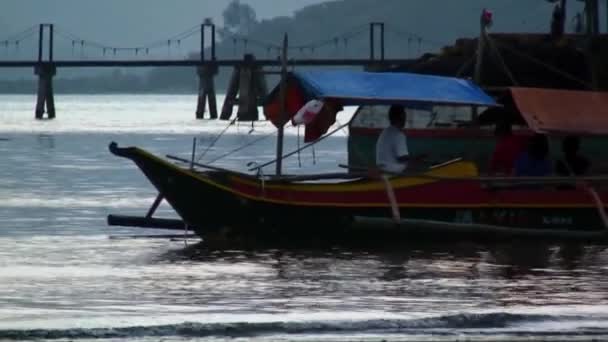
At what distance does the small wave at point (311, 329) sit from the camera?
13.1m

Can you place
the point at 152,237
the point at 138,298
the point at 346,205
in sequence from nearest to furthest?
1. the point at 138,298
2. the point at 346,205
3. the point at 152,237

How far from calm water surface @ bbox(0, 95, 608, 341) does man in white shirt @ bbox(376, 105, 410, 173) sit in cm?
99

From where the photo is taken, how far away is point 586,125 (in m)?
20.9

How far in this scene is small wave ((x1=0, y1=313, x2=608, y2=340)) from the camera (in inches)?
516

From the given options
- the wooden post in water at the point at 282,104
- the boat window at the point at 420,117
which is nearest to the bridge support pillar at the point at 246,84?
the boat window at the point at 420,117

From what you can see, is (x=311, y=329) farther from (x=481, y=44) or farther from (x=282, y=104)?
(x=481, y=44)

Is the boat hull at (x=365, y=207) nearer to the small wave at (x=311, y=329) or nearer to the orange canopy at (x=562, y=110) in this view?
the orange canopy at (x=562, y=110)

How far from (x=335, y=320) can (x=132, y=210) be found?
14.1 m

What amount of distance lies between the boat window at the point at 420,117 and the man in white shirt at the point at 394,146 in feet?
31.8

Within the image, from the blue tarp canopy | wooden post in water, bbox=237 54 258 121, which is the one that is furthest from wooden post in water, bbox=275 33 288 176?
wooden post in water, bbox=237 54 258 121

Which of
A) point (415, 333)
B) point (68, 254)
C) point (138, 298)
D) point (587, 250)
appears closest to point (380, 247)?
point (587, 250)

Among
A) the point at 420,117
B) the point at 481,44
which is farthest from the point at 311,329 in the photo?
the point at 420,117

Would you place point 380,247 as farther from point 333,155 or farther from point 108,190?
point 333,155

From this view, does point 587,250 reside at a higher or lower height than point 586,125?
lower
